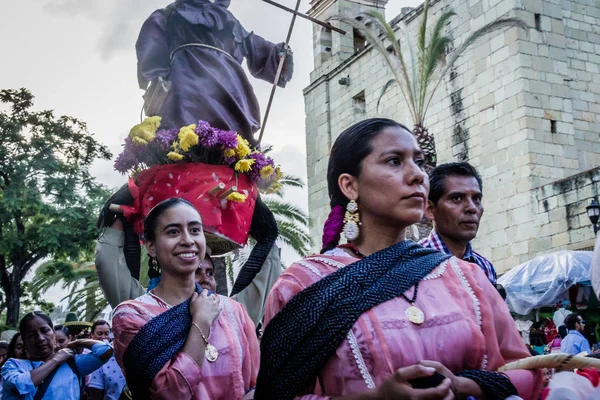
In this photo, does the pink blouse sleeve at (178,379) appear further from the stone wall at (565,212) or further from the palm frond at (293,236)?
the palm frond at (293,236)

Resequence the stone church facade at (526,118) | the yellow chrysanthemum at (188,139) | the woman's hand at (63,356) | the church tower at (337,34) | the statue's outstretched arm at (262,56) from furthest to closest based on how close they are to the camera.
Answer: the church tower at (337,34) < the stone church facade at (526,118) < the statue's outstretched arm at (262,56) < the woman's hand at (63,356) < the yellow chrysanthemum at (188,139)

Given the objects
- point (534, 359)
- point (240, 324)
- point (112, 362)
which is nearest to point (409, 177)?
point (534, 359)

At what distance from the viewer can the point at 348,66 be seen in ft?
71.2

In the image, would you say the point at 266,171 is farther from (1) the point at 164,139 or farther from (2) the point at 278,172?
(1) the point at 164,139

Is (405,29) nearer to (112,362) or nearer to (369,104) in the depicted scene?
(369,104)

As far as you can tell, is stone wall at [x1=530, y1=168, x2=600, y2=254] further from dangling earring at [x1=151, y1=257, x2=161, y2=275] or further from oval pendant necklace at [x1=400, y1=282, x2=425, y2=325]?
oval pendant necklace at [x1=400, y1=282, x2=425, y2=325]

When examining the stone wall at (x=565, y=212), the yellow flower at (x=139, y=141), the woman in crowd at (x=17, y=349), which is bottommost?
the woman in crowd at (x=17, y=349)

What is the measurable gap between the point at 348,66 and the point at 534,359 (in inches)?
791

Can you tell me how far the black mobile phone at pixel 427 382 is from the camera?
1990 millimetres

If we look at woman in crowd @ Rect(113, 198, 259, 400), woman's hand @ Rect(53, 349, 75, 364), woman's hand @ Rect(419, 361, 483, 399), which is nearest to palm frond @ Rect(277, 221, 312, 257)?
woman's hand @ Rect(53, 349, 75, 364)

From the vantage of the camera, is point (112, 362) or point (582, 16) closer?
point (112, 362)

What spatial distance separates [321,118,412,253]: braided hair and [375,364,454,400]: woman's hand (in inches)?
25.3

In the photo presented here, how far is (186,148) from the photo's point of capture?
13.5 feet

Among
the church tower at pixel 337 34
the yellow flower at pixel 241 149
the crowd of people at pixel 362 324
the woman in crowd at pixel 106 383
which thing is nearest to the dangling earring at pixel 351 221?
the crowd of people at pixel 362 324
